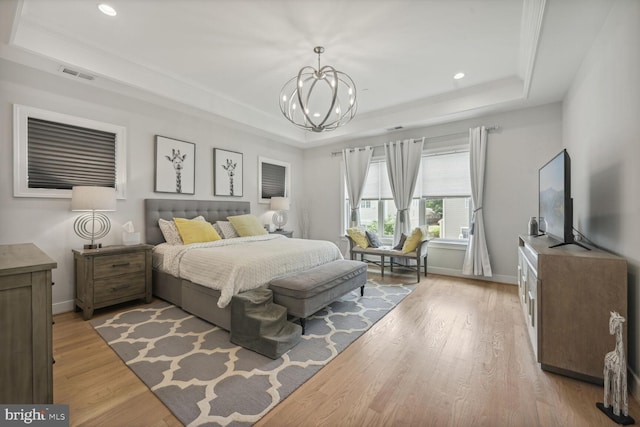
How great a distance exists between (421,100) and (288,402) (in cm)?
459

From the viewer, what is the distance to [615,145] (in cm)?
208

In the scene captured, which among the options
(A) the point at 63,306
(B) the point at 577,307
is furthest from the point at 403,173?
(A) the point at 63,306

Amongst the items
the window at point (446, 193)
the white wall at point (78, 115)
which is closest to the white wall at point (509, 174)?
the window at point (446, 193)

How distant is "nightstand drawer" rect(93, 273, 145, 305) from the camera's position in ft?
9.64

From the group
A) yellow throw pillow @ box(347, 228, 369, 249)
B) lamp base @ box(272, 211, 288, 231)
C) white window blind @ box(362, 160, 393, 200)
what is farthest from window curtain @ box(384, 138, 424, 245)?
lamp base @ box(272, 211, 288, 231)

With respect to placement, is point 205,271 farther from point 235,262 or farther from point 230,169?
point 230,169

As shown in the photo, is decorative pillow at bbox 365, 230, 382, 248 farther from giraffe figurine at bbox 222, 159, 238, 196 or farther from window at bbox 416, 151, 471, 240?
giraffe figurine at bbox 222, 159, 238, 196

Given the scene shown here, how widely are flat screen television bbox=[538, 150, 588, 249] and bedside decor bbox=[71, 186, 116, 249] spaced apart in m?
4.41

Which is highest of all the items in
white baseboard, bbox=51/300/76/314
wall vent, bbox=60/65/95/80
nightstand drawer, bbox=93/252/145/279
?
wall vent, bbox=60/65/95/80

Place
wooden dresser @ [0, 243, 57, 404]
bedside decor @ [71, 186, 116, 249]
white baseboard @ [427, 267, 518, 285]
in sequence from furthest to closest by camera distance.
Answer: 1. white baseboard @ [427, 267, 518, 285]
2. bedside decor @ [71, 186, 116, 249]
3. wooden dresser @ [0, 243, 57, 404]

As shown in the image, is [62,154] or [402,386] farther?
[62,154]

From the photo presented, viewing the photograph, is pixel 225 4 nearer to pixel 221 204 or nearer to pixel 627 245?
pixel 221 204

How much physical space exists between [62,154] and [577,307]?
16.7ft

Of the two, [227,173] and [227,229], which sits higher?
[227,173]
